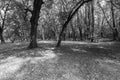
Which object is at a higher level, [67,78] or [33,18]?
[33,18]

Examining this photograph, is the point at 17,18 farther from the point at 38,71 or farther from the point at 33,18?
the point at 38,71

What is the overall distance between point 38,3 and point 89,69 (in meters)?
7.50

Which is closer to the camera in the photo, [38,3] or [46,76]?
[46,76]

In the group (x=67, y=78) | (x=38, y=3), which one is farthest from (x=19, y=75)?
(x=38, y=3)

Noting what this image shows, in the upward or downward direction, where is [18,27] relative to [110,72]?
upward

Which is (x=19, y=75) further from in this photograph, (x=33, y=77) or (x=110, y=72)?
(x=110, y=72)

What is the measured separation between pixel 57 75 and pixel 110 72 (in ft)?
8.14

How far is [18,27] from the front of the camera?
83.6 ft

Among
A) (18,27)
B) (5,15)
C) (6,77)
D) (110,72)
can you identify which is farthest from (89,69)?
(18,27)

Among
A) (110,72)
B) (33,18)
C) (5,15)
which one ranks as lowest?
(110,72)

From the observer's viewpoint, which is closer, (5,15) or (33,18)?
(33,18)

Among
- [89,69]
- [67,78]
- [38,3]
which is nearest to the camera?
[67,78]

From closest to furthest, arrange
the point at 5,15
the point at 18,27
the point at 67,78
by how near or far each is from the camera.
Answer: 1. the point at 67,78
2. the point at 5,15
3. the point at 18,27

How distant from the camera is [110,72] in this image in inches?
192
